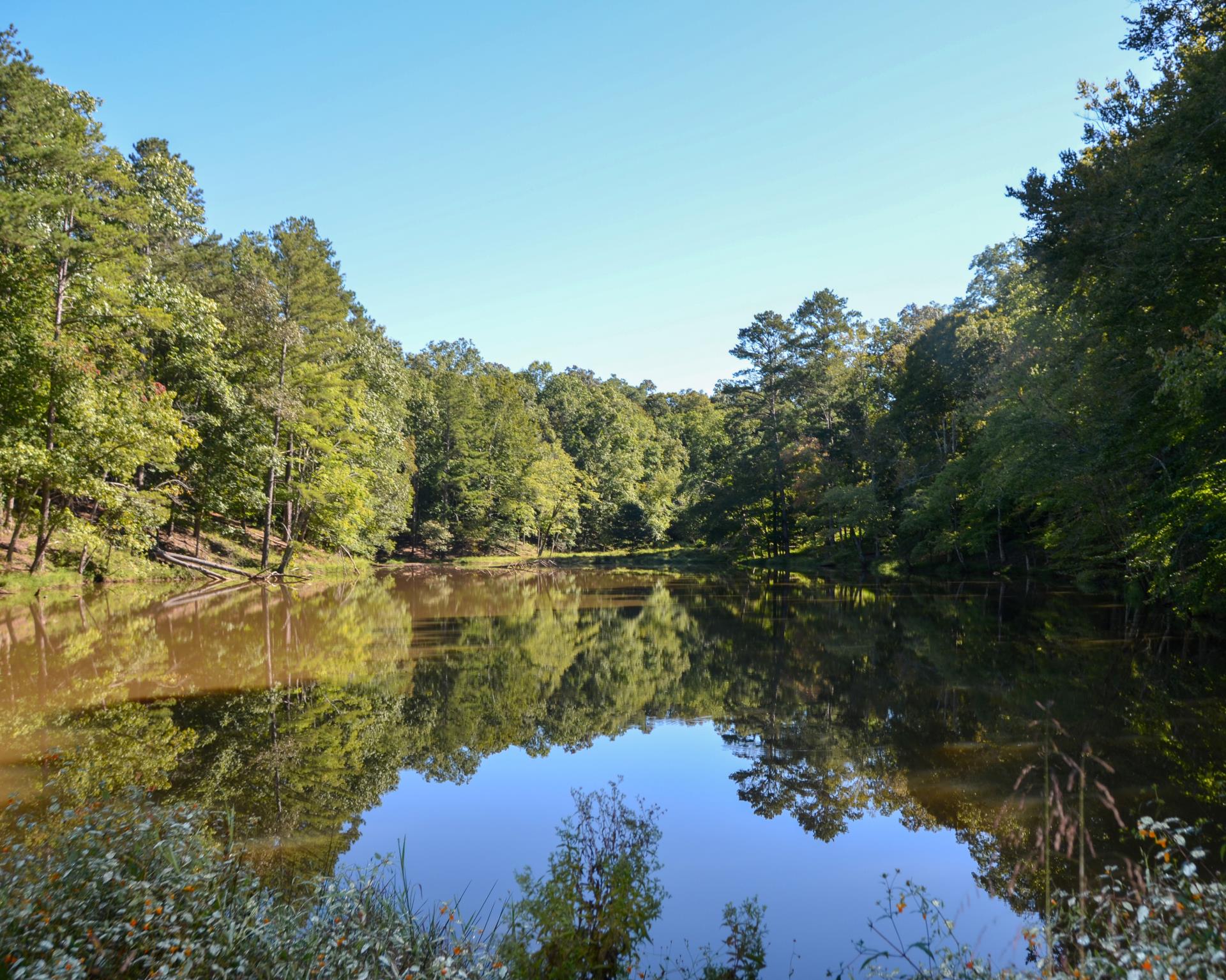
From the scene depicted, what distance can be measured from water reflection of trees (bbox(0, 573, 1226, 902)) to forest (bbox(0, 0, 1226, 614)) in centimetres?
337

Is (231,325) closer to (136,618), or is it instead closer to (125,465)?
(125,465)

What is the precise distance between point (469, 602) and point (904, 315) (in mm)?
52539

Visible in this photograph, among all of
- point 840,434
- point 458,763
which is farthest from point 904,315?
point 458,763

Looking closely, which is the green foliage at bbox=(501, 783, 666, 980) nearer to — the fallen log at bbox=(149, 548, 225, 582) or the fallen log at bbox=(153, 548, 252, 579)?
the fallen log at bbox=(149, 548, 225, 582)

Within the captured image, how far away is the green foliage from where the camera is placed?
13.3ft

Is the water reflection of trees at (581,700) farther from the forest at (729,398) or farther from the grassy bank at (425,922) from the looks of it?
the forest at (729,398)

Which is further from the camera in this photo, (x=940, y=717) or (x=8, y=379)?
(x=8, y=379)

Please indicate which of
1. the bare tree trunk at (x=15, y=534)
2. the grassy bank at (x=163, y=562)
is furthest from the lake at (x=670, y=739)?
the bare tree trunk at (x=15, y=534)

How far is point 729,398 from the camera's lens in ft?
151

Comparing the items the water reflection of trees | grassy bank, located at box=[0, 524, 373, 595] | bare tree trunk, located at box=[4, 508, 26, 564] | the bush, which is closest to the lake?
the water reflection of trees

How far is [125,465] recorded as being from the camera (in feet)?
65.5

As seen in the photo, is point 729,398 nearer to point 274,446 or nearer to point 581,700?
point 274,446

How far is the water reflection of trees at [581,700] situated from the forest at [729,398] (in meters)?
3.37

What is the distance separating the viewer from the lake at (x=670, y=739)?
18.3 feet
